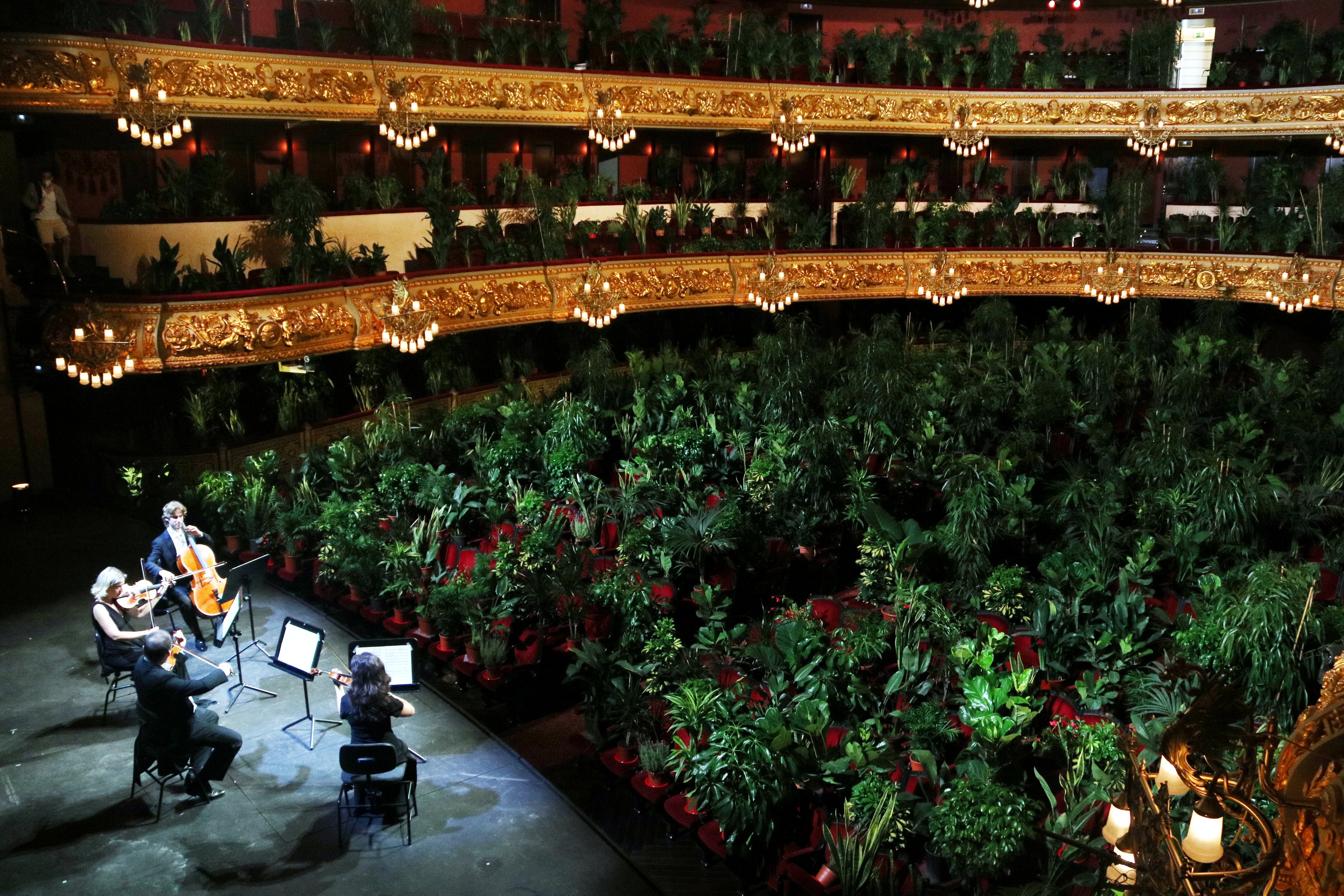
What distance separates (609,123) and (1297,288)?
12.7 meters

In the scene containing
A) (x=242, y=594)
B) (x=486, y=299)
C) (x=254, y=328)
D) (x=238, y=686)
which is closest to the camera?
(x=238, y=686)

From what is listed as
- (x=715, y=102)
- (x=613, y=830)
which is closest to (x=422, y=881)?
(x=613, y=830)

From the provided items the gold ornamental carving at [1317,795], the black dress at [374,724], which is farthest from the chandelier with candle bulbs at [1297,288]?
the gold ornamental carving at [1317,795]

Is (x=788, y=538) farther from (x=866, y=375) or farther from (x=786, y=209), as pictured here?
(x=786, y=209)

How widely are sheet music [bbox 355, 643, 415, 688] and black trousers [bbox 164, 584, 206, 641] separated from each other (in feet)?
A: 9.12

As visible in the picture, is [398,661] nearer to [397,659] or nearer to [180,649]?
[397,659]

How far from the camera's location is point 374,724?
22.0 ft

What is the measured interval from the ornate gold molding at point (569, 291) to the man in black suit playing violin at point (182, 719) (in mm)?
6906

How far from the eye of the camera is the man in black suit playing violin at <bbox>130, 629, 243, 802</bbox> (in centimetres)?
672

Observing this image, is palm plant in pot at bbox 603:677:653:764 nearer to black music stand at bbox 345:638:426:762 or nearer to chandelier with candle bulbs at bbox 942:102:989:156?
black music stand at bbox 345:638:426:762

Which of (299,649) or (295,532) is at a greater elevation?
(299,649)

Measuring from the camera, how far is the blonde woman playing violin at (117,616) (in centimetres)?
785

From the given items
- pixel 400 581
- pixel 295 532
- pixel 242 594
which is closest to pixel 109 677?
pixel 242 594

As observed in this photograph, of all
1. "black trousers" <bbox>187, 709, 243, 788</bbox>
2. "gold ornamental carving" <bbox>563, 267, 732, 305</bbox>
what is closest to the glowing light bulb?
"black trousers" <bbox>187, 709, 243, 788</bbox>
